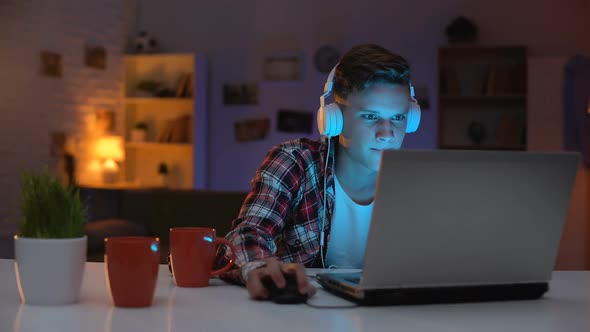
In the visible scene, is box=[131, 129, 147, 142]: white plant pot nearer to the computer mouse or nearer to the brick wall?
the brick wall

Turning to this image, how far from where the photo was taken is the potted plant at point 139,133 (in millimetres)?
6426

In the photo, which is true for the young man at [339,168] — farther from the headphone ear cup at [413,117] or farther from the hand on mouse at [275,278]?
the hand on mouse at [275,278]

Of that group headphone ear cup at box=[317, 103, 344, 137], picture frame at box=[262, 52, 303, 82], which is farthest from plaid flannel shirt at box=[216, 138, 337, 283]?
picture frame at box=[262, 52, 303, 82]

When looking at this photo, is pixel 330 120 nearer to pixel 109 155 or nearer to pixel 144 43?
pixel 109 155

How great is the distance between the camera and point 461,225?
1.03 metres

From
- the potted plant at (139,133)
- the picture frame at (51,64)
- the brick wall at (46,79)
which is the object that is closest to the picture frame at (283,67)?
the potted plant at (139,133)

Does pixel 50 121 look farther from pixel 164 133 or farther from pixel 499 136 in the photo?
pixel 499 136

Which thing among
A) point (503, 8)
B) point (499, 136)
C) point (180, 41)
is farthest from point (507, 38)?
point (180, 41)

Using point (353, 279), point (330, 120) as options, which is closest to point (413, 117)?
point (330, 120)

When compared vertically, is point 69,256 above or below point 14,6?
below

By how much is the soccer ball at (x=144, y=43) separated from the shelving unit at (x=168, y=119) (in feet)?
0.24

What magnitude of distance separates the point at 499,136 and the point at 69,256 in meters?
5.10

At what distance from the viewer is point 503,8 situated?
589 centimetres

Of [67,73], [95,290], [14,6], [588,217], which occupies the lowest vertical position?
[588,217]
